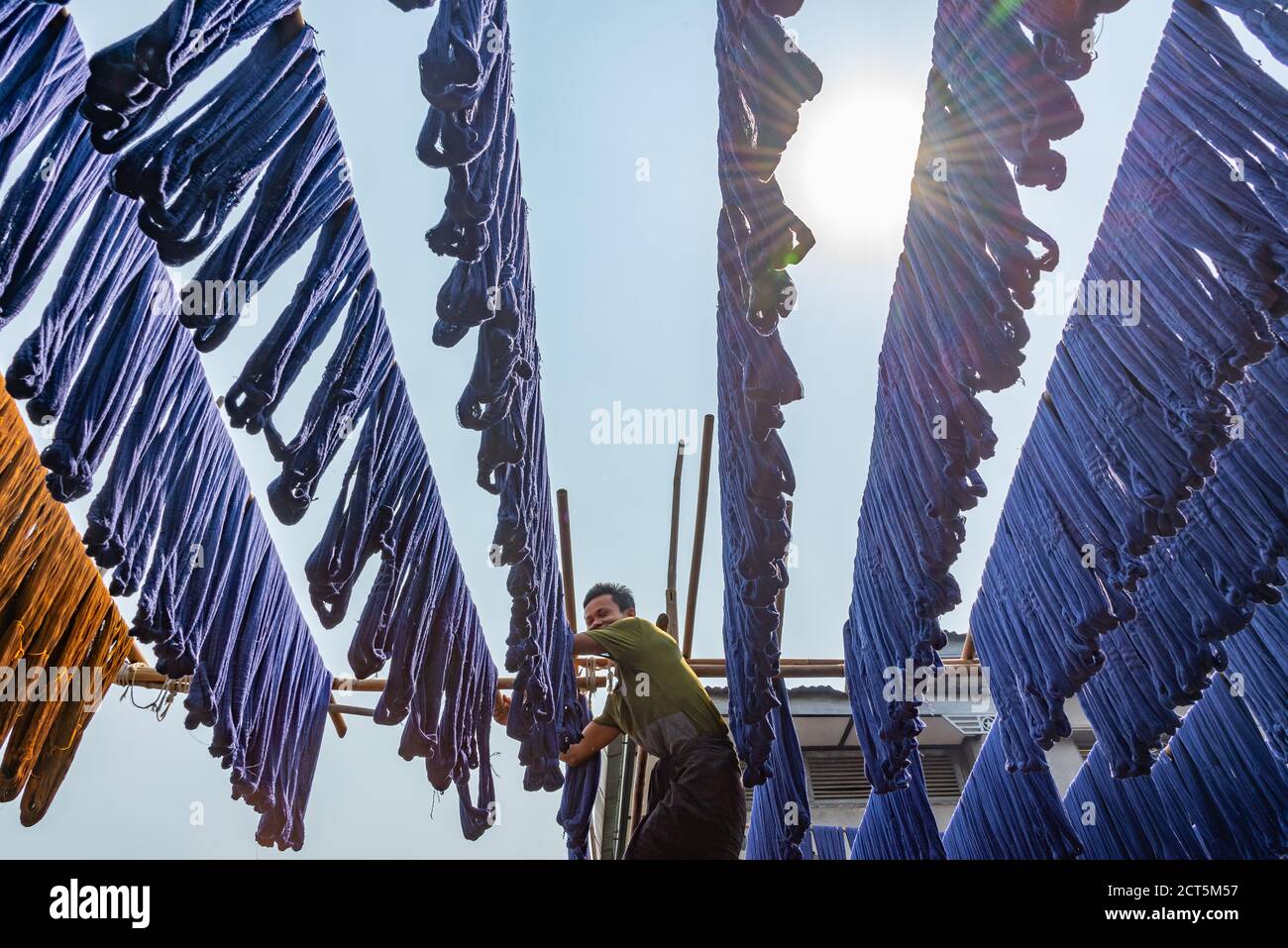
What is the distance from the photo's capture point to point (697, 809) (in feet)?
11.9

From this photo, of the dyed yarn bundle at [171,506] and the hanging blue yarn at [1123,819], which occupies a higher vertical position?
the dyed yarn bundle at [171,506]

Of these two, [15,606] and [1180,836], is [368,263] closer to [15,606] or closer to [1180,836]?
[15,606]

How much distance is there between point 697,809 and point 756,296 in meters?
2.42

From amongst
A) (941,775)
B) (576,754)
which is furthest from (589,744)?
(941,775)

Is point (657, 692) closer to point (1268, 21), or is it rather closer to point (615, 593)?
point (615, 593)

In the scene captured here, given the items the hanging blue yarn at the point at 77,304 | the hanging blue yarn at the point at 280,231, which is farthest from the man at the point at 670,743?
the hanging blue yarn at the point at 77,304

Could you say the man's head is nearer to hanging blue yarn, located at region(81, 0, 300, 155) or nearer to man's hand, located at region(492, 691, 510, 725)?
man's hand, located at region(492, 691, 510, 725)

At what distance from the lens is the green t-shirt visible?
3949 mm

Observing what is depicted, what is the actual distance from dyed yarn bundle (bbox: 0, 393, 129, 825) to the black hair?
2.16 m

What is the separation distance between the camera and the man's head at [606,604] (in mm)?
4691

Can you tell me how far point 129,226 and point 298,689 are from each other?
1.95 m

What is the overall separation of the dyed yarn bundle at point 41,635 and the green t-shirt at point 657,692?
6.82ft

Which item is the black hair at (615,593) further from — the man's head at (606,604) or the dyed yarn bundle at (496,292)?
the dyed yarn bundle at (496,292)

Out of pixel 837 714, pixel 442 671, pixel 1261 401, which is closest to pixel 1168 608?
pixel 1261 401
